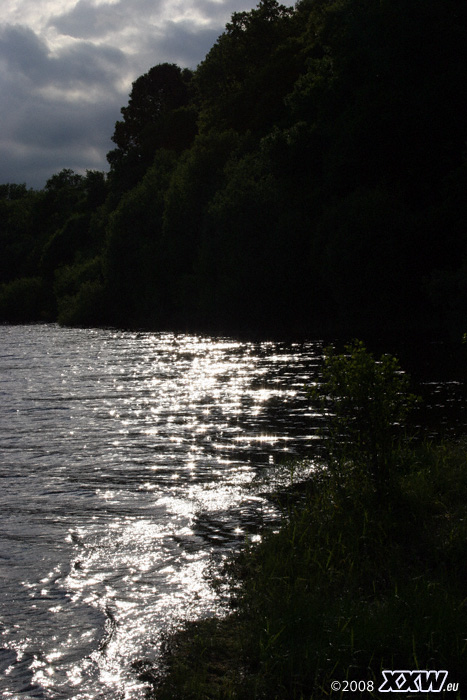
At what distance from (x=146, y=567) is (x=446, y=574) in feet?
11.3

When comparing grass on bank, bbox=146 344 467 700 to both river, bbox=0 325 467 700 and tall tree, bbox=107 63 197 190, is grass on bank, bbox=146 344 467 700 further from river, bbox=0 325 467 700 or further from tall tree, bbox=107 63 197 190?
tall tree, bbox=107 63 197 190

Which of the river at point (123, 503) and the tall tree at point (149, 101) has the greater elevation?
the tall tree at point (149, 101)

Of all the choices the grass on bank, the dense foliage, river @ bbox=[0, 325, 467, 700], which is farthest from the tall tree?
the grass on bank

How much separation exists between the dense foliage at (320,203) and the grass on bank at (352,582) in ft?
90.1

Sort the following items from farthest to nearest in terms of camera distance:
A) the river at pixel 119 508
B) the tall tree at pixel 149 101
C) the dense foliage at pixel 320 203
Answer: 1. the tall tree at pixel 149 101
2. the dense foliage at pixel 320 203
3. the river at pixel 119 508

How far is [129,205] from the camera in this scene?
76000mm

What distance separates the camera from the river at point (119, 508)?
712cm

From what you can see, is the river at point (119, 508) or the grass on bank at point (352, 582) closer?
the grass on bank at point (352, 582)

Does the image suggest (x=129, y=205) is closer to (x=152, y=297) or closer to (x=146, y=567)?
(x=152, y=297)

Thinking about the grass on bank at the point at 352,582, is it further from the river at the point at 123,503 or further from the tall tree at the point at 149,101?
the tall tree at the point at 149,101

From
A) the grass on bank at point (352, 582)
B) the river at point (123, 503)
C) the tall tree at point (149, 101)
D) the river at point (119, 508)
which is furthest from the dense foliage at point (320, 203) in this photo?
the tall tree at point (149, 101)

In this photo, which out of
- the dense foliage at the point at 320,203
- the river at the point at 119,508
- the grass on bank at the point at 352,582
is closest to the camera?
the grass on bank at the point at 352,582

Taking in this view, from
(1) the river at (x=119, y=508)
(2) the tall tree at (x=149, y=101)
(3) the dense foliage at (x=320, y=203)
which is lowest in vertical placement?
(1) the river at (x=119, y=508)

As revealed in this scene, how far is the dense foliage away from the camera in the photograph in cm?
4594
